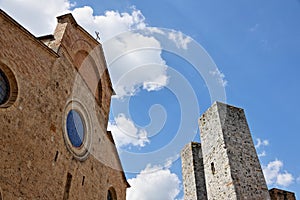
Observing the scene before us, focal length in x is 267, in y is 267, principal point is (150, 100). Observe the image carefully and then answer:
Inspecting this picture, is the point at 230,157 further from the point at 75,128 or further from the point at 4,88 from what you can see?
the point at 4,88

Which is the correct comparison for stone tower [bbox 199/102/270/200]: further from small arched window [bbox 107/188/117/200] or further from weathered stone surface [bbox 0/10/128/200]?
small arched window [bbox 107/188/117/200]

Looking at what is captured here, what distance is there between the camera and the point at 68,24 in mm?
12094

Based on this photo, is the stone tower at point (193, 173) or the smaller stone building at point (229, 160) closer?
the smaller stone building at point (229, 160)

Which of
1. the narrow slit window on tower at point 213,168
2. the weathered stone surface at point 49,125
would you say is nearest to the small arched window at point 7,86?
the weathered stone surface at point 49,125

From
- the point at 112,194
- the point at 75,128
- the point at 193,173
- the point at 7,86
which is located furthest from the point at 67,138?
the point at 193,173

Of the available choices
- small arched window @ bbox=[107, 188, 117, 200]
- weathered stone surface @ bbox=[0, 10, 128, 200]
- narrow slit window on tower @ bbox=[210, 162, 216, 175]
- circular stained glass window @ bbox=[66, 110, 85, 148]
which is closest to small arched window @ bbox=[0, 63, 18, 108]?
weathered stone surface @ bbox=[0, 10, 128, 200]

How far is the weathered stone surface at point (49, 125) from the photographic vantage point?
735 centimetres

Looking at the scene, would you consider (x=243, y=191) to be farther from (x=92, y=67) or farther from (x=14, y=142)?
(x=92, y=67)

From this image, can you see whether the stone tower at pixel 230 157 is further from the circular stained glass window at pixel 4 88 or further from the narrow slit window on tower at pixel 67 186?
the circular stained glass window at pixel 4 88

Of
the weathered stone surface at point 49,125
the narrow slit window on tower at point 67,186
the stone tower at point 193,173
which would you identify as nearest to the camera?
the weathered stone surface at point 49,125

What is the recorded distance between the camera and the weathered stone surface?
7.35 metres

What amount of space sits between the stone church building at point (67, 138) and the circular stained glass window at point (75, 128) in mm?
41

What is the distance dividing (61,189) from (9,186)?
7.13ft

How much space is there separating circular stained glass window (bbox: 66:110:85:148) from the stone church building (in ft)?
0.14
